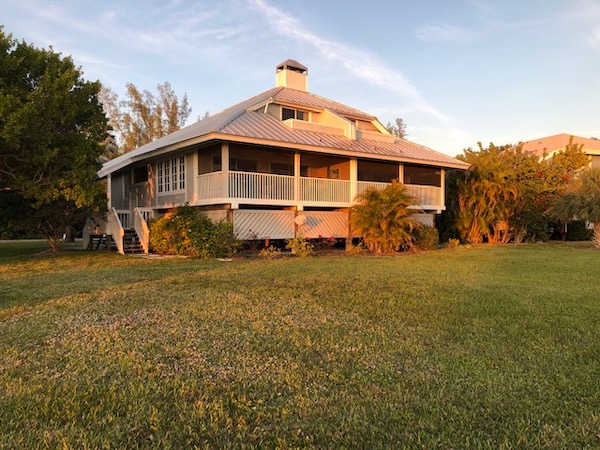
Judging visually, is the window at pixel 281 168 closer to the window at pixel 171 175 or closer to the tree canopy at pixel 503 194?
the window at pixel 171 175

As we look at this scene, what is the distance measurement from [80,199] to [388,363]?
35.9 feet

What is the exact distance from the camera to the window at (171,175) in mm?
16906

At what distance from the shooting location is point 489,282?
8367 mm

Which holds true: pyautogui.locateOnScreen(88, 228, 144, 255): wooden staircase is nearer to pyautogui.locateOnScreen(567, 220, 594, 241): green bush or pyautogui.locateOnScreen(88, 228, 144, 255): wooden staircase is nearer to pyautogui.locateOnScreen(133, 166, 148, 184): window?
pyautogui.locateOnScreen(133, 166, 148, 184): window

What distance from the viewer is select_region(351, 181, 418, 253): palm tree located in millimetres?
15844

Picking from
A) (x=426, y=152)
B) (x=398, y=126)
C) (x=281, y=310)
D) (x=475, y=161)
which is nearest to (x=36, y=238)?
(x=426, y=152)

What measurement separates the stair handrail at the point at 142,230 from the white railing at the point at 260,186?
384 cm

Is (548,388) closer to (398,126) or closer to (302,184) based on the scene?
(302,184)

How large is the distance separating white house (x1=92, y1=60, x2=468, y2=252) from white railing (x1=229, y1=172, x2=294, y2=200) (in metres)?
0.03

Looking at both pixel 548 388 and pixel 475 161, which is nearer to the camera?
pixel 548 388

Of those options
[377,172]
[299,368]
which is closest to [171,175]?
[377,172]

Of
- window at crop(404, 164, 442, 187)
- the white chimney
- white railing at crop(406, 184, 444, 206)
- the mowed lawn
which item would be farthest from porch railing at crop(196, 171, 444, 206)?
the mowed lawn

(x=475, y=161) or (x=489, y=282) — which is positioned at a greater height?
(x=475, y=161)

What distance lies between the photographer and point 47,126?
11.4 m
